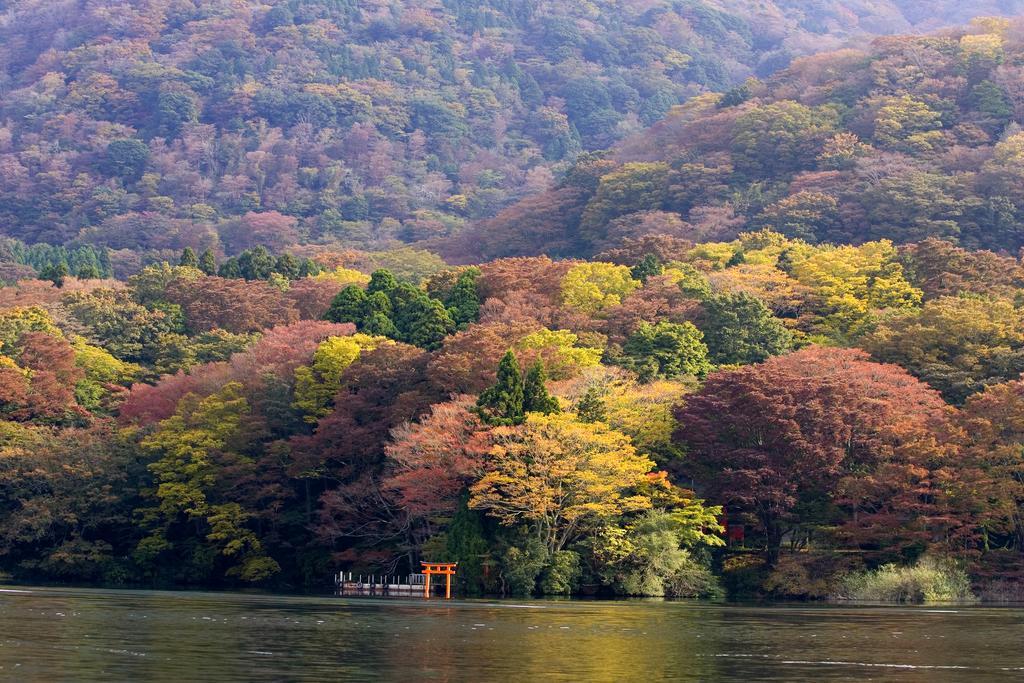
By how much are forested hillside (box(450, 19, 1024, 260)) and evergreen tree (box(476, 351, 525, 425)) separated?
5048 centimetres

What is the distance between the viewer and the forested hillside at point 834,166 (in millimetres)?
108312

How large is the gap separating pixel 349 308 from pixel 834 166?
174 feet

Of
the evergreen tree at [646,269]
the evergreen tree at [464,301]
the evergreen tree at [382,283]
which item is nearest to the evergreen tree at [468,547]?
the evergreen tree at [464,301]

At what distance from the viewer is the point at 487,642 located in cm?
3612

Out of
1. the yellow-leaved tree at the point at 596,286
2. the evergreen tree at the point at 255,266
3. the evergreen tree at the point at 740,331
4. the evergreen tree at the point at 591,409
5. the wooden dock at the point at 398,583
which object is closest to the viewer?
A: the wooden dock at the point at 398,583

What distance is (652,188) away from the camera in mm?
128625

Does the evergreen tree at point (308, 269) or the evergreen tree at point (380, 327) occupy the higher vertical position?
the evergreen tree at point (308, 269)

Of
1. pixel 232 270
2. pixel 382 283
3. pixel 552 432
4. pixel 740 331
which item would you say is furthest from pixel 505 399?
pixel 232 270

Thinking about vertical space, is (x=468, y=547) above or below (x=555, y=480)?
below

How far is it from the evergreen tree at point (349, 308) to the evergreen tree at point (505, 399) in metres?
20.5

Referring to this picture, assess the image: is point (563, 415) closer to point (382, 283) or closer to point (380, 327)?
point (380, 327)

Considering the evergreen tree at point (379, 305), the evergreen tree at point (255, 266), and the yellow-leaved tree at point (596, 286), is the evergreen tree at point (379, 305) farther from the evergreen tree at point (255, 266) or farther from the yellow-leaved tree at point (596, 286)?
the evergreen tree at point (255, 266)

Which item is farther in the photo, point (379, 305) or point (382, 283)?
point (382, 283)

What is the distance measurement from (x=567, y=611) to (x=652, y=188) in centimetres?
8397
